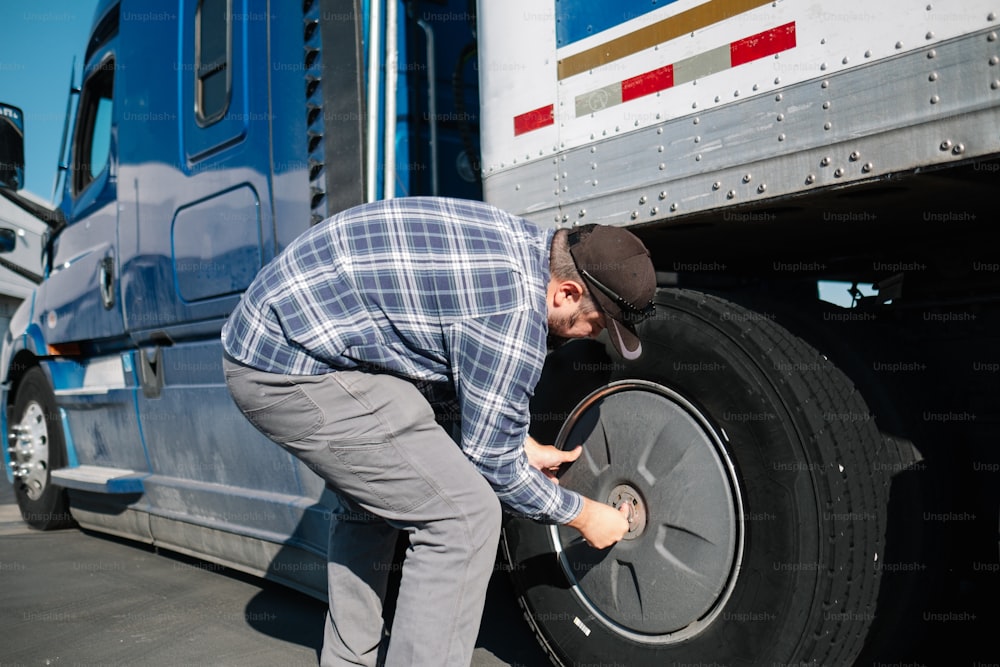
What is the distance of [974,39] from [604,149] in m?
0.91

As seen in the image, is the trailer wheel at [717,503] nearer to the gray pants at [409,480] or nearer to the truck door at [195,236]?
the gray pants at [409,480]

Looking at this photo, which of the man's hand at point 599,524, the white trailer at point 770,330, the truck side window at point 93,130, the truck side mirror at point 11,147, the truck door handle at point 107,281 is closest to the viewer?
the white trailer at point 770,330

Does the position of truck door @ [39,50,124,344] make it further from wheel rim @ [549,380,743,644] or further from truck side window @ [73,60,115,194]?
wheel rim @ [549,380,743,644]

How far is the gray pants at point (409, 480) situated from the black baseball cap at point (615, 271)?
1.67 feet

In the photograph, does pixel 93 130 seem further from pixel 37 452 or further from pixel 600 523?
pixel 600 523

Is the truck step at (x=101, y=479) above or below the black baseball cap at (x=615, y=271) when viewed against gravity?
below

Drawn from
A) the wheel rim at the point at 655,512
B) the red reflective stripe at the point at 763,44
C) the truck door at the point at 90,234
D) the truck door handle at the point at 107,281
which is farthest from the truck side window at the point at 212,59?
the red reflective stripe at the point at 763,44

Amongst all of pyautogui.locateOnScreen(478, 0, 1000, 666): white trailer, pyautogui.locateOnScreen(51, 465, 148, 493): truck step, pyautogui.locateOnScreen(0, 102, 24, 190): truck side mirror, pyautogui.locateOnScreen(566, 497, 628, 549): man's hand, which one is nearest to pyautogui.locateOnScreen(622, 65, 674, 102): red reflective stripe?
pyautogui.locateOnScreen(478, 0, 1000, 666): white trailer

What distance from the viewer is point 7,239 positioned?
5.54 metres

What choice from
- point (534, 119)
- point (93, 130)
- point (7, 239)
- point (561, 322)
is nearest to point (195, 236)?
point (93, 130)

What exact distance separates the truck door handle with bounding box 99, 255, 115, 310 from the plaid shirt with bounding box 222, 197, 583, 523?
2.61m

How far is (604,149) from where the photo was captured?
2295mm

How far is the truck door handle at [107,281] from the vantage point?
4.48m

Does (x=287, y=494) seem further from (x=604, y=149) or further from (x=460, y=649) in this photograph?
(x=604, y=149)
